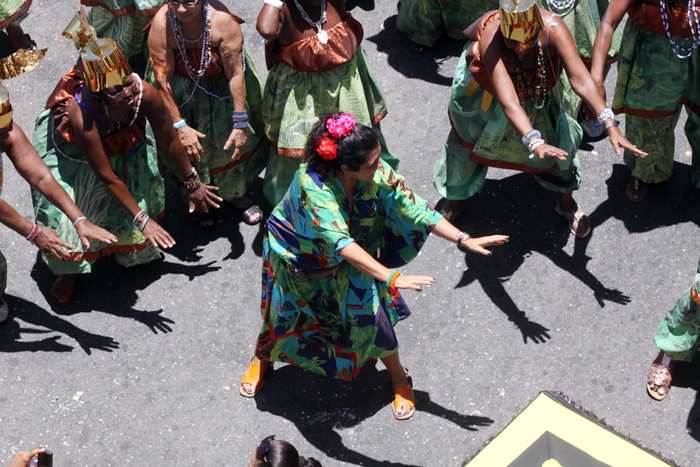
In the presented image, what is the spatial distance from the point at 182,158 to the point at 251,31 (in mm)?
2246

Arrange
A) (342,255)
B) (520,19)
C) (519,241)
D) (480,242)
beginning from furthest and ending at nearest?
(519,241) < (520,19) < (480,242) < (342,255)

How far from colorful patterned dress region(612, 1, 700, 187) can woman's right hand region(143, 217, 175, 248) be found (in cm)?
245

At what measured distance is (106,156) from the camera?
4660 millimetres

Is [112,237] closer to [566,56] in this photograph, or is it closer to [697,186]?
[566,56]

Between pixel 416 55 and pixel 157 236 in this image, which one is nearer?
pixel 157 236

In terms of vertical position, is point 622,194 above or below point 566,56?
below

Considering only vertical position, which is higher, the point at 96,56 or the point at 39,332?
the point at 96,56

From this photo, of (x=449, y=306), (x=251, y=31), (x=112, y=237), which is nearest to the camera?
(x=112, y=237)

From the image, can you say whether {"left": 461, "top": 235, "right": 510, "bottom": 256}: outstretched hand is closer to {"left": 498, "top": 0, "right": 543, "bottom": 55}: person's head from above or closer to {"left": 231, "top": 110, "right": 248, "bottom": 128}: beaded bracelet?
{"left": 498, "top": 0, "right": 543, "bottom": 55}: person's head from above

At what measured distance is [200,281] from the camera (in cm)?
536

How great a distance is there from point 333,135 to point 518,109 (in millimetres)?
1100

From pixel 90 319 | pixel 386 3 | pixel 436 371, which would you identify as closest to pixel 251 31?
pixel 386 3

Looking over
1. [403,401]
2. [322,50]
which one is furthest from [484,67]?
[403,401]

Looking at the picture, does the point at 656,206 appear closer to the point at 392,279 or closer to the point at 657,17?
the point at 657,17
